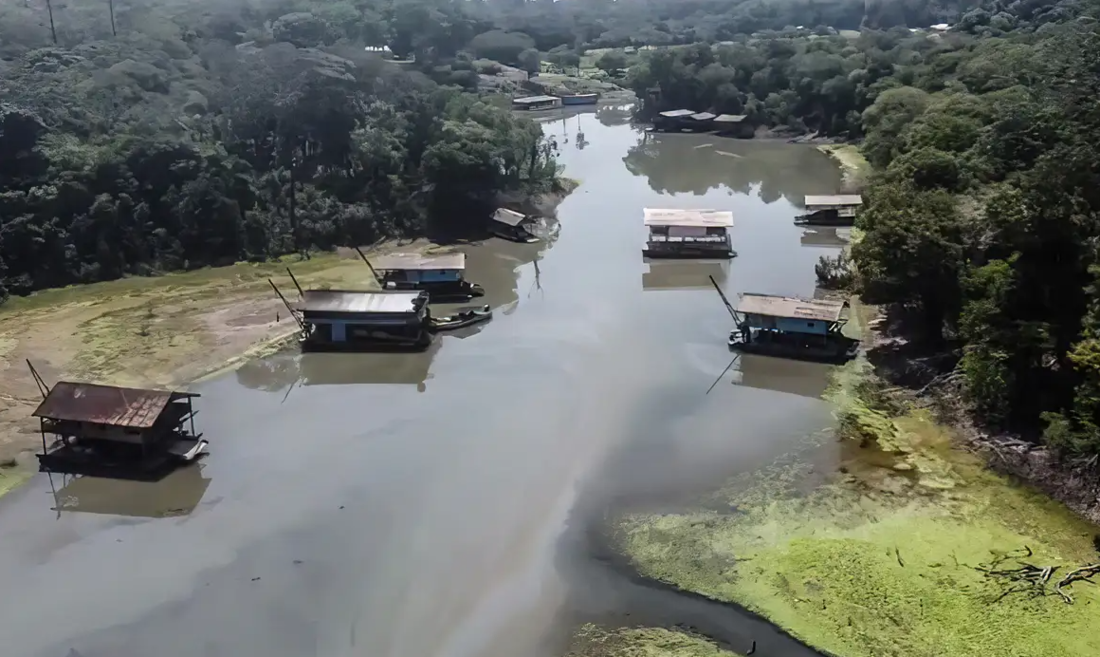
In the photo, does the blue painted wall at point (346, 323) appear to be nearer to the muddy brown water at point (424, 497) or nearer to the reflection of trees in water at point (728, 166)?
the muddy brown water at point (424, 497)

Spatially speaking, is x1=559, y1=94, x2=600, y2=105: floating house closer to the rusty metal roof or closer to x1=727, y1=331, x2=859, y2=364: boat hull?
x1=727, y1=331, x2=859, y2=364: boat hull

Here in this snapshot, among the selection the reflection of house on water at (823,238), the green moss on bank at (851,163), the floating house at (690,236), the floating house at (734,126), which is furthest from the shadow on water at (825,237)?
the floating house at (734,126)

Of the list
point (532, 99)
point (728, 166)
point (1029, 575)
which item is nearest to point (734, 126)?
point (728, 166)

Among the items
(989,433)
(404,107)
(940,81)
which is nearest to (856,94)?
(940,81)

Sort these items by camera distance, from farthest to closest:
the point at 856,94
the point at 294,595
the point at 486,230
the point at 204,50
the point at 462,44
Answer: the point at 462,44, the point at 856,94, the point at 204,50, the point at 486,230, the point at 294,595

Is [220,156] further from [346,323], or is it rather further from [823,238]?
[823,238]

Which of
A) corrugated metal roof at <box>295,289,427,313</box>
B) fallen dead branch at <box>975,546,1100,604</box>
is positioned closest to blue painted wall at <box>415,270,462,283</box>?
corrugated metal roof at <box>295,289,427,313</box>

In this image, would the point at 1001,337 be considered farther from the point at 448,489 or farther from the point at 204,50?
the point at 204,50
